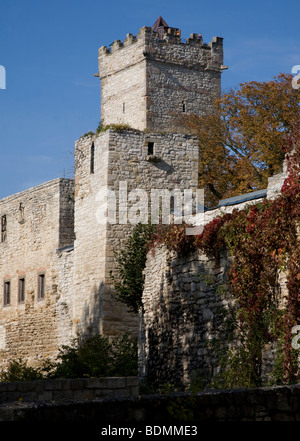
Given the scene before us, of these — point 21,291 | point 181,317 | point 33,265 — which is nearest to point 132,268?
point 181,317

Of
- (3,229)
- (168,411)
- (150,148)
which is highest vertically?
(150,148)

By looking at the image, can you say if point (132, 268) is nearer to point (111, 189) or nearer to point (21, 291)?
point (111, 189)

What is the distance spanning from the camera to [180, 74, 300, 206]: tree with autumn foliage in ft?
94.2

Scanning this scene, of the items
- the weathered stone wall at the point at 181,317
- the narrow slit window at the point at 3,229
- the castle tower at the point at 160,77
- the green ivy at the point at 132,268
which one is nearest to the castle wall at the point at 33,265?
the narrow slit window at the point at 3,229

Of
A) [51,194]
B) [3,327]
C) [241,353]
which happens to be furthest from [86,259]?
[241,353]

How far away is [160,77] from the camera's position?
3070 centimetres

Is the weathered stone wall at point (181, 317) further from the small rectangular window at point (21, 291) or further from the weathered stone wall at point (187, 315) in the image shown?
the small rectangular window at point (21, 291)

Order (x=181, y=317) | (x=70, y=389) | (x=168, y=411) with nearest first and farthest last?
(x=168, y=411) < (x=70, y=389) < (x=181, y=317)

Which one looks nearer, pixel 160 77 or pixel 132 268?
pixel 132 268

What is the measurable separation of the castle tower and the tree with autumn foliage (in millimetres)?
719

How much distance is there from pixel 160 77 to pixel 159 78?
6 cm
